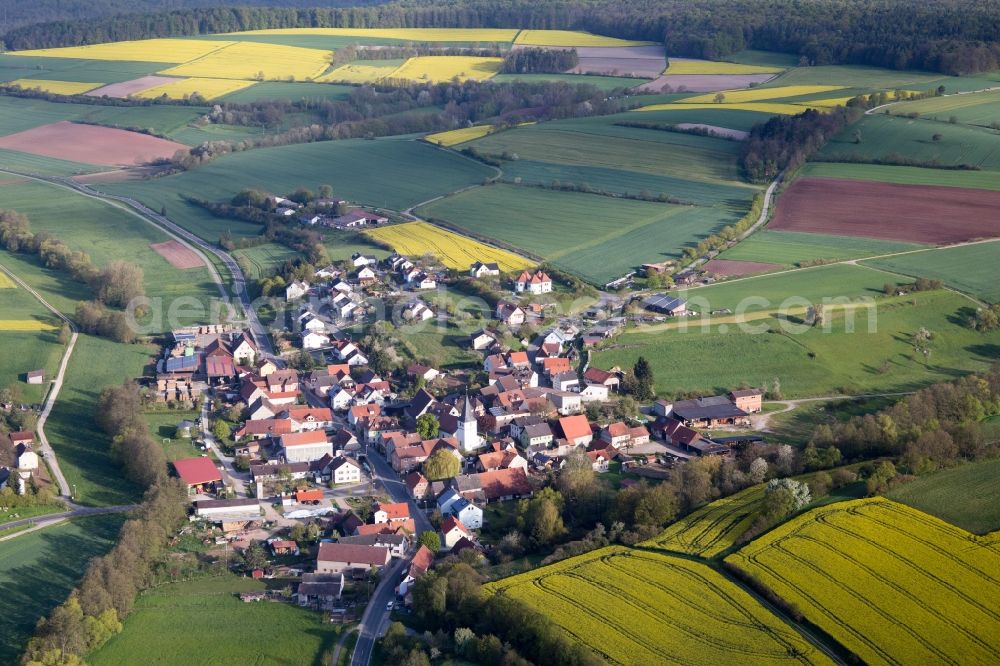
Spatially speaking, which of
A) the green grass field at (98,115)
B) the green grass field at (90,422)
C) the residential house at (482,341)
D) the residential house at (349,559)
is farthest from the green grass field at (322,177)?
the residential house at (349,559)

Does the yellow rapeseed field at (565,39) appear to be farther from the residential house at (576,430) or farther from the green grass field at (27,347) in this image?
the residential house at (576,430)

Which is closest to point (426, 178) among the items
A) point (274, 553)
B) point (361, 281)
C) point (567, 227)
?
point (567, 227)

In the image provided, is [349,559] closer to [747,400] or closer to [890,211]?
[747,400]

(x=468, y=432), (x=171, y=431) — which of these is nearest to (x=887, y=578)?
(x=468, y=432)

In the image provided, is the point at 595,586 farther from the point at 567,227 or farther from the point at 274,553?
the point at 567,227

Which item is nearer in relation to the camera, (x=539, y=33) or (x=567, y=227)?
(x=567, y=227)
